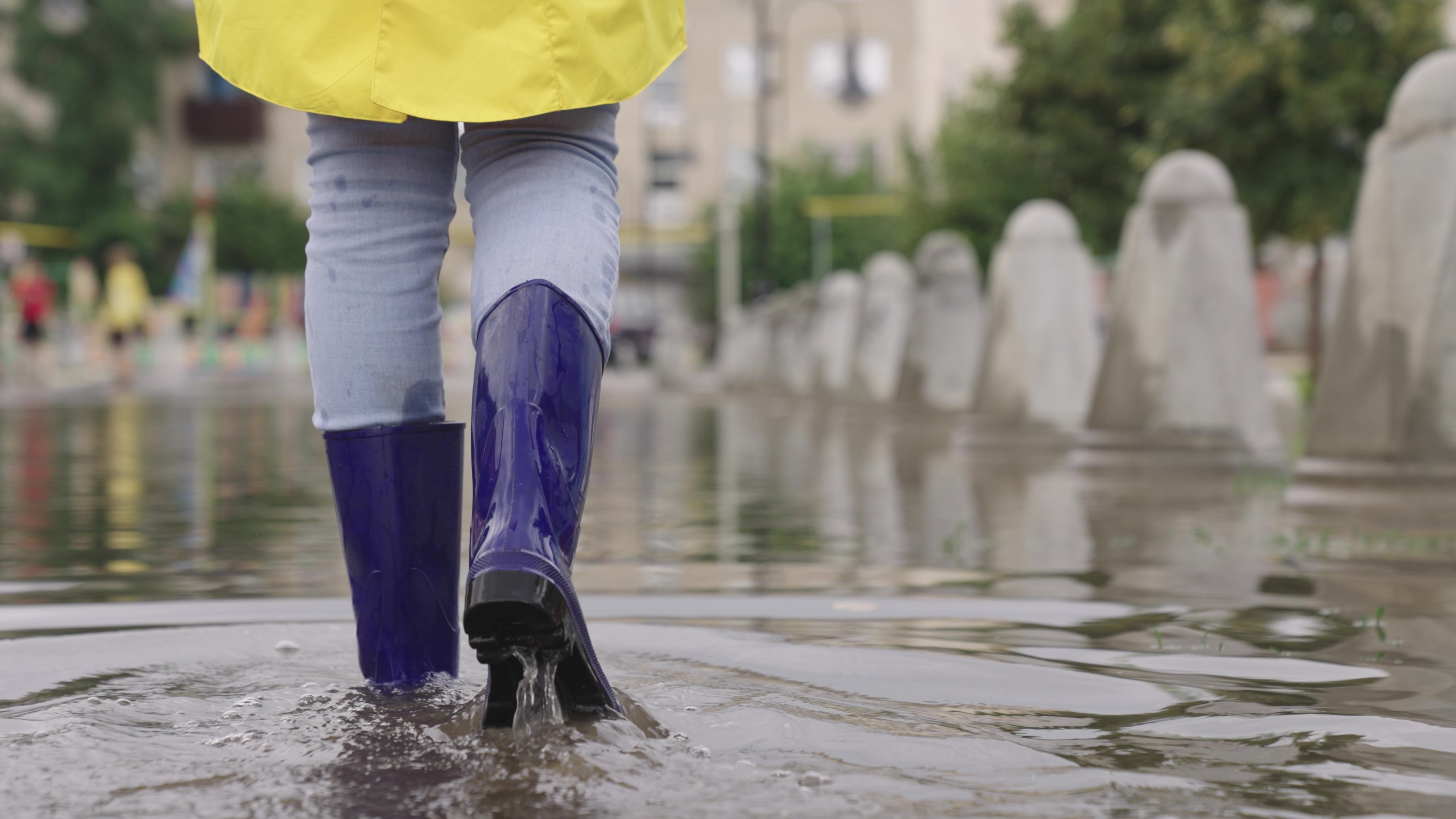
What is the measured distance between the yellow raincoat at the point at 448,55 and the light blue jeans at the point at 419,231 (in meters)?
0.14

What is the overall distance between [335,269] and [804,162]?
6932 cm

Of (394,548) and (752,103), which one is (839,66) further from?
(394,548)

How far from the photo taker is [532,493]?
242 centimetres

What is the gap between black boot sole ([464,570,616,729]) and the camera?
7.39 ft

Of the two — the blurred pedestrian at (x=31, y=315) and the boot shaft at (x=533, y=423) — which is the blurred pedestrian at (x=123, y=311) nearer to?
the blurred pedestrian at (x=31, y=315)

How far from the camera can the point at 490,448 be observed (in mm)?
2490

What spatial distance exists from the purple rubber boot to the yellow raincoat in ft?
0.89

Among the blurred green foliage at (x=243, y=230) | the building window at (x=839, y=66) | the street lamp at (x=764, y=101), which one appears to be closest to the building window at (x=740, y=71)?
the building window at (x=839, y=66)

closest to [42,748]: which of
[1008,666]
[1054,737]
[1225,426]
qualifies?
[1054,737]

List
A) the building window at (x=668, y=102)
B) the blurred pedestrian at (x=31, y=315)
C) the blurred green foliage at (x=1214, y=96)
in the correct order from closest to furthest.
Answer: the blurred green foliage at (x=1214, y=96) < the blurred pedestrian at (x=31, y=315) < the building window at (x=668, y=102)

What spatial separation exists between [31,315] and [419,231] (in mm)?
25955

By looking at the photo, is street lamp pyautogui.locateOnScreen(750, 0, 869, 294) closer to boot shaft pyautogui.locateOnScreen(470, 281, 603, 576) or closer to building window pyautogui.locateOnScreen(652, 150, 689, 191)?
building window pyautogui.locateOnScreen(652, 150, 689, 191)

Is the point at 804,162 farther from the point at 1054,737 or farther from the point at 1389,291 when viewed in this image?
the point at 1054,737

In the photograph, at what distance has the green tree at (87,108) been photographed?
197 feet
